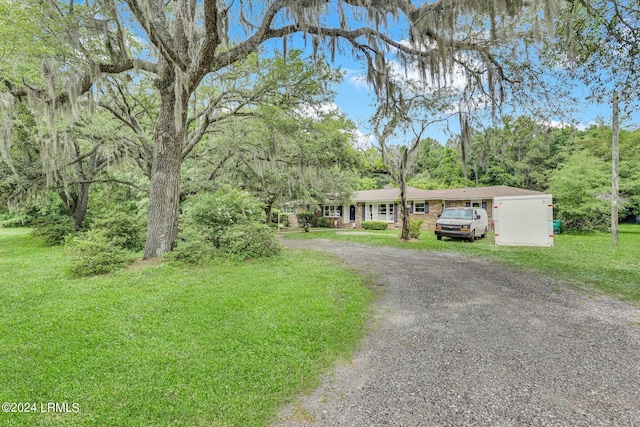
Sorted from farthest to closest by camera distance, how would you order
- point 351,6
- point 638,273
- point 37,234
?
point 37,234 < point 638,273 < point 351,6

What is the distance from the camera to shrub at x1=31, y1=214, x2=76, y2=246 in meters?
11.5

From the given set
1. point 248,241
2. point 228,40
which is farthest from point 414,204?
point 228,40

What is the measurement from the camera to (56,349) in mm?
3025

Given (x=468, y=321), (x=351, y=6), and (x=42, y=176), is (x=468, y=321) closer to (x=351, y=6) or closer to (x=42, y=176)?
(x=351, y=6)

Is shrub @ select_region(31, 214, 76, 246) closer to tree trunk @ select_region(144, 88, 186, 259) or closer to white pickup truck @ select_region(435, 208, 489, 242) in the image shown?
tree trunk @ select_region(144, 88, 186, 259)

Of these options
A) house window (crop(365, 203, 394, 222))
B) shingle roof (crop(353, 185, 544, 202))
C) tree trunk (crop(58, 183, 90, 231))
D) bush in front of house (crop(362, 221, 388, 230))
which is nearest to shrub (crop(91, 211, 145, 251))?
tree trunk (crop(58, 183, 90, 231))

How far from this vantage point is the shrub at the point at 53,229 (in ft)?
37.6

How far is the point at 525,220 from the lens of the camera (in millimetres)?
8961

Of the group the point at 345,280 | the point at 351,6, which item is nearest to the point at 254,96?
the point at 351,6

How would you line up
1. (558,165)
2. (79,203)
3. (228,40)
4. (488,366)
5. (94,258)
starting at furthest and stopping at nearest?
(558,165), (79,203), (94,258), (228,40), (488,366)

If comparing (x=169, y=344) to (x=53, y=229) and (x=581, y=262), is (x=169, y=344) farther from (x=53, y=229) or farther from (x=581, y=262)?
(x=53, y=229)

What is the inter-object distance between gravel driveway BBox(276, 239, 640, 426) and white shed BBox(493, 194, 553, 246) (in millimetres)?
4115

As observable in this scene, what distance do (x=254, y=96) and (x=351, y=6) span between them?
3.84 m

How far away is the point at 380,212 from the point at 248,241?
52.5ft
